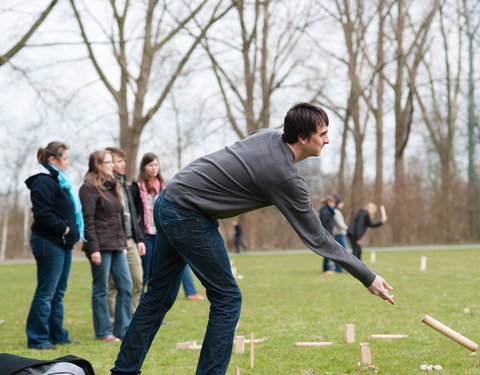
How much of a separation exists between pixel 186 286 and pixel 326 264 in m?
6.23

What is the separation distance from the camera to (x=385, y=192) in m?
37.0

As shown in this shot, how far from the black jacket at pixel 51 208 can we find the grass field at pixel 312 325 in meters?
1.05

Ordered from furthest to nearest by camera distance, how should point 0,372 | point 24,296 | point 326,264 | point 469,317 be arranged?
point 326,264 < point 24,296 < point 469,317 < point 0,372

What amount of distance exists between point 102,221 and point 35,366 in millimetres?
3118

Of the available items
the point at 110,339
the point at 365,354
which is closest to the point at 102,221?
the point at 110,339

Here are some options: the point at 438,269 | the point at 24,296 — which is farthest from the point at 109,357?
the point at 438,269

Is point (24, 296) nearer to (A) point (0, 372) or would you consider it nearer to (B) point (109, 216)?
(B) point (109, 216)

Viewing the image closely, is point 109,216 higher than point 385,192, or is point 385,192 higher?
point 385,192

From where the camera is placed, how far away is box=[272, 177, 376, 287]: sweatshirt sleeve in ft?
13.5

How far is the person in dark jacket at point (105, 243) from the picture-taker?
696 centimetres

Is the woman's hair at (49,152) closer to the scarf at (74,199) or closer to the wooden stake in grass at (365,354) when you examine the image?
the scarf at (74,199)

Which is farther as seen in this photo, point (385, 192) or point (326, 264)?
point (385, 192)

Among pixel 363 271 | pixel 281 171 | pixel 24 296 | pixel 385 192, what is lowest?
pixel 24 296

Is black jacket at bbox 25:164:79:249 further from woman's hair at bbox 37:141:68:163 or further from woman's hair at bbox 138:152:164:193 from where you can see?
woman's hair at bbox 138:152:164:193
